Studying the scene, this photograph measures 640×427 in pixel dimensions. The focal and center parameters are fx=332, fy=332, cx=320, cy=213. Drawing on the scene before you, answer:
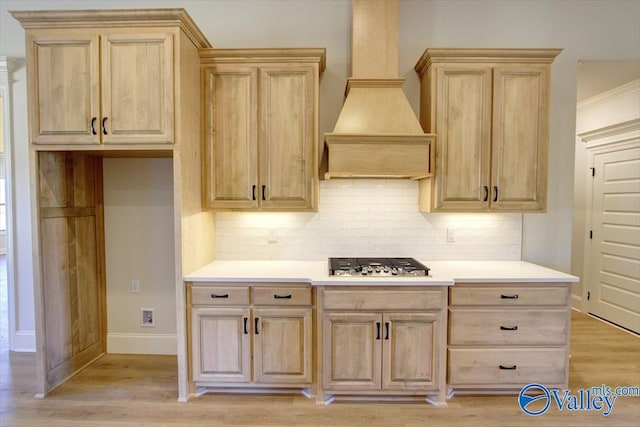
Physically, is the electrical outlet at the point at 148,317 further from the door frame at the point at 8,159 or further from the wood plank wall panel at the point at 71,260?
the door frame at the point at 8,159

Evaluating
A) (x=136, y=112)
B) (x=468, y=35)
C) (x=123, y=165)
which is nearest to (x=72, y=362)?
(x=123, y=165)

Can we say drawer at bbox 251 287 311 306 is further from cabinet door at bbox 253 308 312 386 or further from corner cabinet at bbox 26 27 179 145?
corner cabinet at bbox 26 27 179 145

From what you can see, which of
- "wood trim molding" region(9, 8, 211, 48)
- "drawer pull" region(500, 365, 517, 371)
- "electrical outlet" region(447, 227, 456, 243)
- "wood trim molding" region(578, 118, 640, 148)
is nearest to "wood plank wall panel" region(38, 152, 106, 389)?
"wood trim molding" region(9, 8, 211, 48)

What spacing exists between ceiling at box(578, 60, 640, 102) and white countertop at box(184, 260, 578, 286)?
1.99m

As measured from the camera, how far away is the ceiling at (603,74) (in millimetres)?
3078

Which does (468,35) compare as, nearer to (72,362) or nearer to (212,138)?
(212,138)

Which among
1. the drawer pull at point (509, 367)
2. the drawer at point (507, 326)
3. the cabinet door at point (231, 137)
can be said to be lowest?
the drawer pull at point (509, 367)

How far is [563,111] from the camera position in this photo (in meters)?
2.93

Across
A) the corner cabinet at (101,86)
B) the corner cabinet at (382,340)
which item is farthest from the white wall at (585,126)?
the corner cabinet at (101,86)

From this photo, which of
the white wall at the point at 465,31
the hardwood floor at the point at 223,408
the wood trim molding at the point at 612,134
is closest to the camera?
the hardwood floor at the point at 223,408

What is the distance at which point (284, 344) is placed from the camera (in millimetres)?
2357

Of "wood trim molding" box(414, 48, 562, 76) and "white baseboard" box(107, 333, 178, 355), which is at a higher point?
"wood trim molding" box(414, 48, 562, 76)

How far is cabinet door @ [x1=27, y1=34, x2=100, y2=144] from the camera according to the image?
2.25 metres

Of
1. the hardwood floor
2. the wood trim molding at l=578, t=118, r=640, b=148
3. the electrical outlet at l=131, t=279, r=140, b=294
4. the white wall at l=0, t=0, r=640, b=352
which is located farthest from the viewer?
the wood trim molding at l=578, t=118, r=640, b=148
